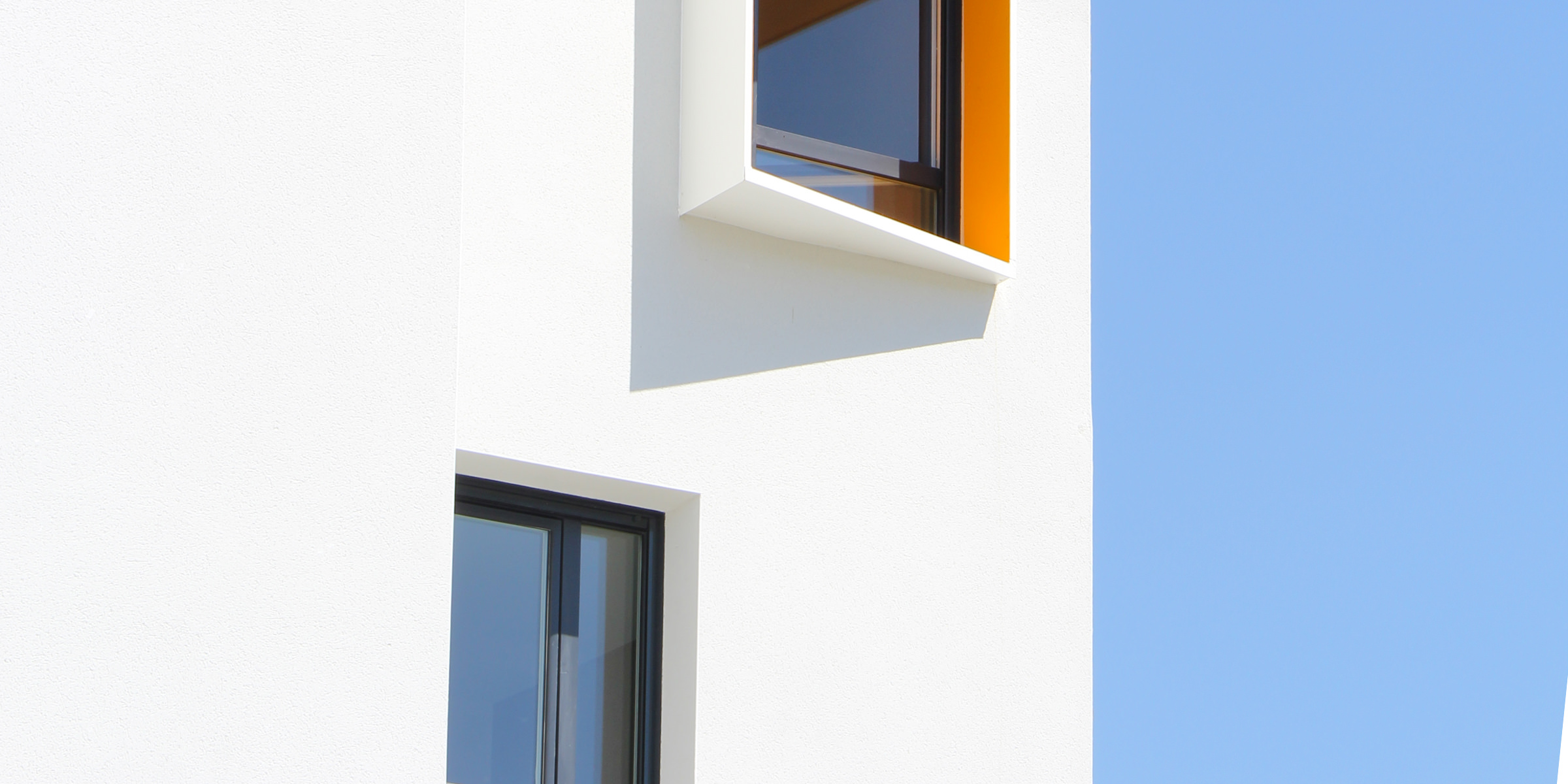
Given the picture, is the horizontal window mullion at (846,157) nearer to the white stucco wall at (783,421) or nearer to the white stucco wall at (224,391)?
the white stucco wall at (783,421)

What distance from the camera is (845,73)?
6270 millimetres

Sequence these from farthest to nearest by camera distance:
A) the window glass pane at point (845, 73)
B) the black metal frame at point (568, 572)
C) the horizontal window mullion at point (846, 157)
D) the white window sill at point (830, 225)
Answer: the window glass pane at point (845, 73) < the horizontal window mullion at point (846, 157) < the white window sill at point (830, 225) < the black metal frame at point (568, 572)

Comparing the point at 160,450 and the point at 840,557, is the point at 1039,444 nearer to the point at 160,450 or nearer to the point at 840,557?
the point at 840,557

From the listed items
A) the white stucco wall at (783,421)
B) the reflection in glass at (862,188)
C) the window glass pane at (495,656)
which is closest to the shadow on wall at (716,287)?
the white stucco wall at (783,421)

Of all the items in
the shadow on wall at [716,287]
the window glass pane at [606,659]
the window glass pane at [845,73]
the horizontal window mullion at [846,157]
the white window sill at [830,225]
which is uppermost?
the window glass pane at [845,73]

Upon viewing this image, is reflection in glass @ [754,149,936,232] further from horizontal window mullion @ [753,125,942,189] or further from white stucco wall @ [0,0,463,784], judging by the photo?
white stucco wall @ [0,0,463,784]

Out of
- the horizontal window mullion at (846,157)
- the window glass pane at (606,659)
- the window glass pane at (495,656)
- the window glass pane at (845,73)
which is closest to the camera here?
the window glass pane at (495,656)

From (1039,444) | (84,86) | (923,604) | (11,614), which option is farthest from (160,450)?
(1039,444)

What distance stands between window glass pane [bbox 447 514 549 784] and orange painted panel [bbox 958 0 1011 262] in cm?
241

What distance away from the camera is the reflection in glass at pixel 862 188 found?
588 centimetres

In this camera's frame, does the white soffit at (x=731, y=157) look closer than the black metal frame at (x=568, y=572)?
No

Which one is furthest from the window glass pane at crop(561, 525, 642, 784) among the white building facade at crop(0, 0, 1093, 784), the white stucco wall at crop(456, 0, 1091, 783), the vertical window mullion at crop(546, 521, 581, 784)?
the white stucco wall at crop(456, 0, 1091, 783)

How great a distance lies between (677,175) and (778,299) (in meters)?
0.59

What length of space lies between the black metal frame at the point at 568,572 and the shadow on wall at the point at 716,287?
533 millimetres
